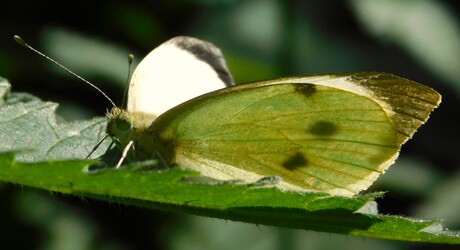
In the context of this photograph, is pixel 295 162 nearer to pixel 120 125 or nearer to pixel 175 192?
pixel 120 125

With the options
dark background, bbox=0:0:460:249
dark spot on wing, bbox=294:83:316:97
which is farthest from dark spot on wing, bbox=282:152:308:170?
dark background, bbox=0:0:460:249

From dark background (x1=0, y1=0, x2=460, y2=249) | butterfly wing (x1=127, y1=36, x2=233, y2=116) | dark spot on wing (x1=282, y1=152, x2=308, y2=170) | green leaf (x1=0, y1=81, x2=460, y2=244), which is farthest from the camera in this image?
dark background (x1=0, y1=0, x2=460, y2=249)

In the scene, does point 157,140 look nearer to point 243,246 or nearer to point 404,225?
point 404,225

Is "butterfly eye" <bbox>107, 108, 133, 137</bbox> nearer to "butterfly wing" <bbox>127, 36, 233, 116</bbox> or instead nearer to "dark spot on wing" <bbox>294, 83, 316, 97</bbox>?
"butterfly wing" <bbox>127, 36, 233, 116</bbox>

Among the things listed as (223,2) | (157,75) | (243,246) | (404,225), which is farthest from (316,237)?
(404,225)

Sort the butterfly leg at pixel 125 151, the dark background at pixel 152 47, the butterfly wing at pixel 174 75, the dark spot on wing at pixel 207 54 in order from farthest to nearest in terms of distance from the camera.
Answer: the dark background at pixel 152 47, the dark spot on wing at pixel 207 54, the butterfly wing at pixel 174 75, the butterfly leg at pixel 125 151

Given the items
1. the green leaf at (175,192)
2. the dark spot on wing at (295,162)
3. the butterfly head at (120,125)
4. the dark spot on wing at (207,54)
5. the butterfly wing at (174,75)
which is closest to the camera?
the green leaf at (175,192)

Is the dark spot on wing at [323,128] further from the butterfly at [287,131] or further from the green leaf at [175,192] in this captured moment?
the green leaf at [175,192]

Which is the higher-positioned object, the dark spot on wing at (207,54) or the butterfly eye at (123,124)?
the dark spot on wing at (207,54)

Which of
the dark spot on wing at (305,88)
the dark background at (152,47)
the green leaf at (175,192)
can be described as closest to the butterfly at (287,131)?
the dark spot on wing at (305,88)
